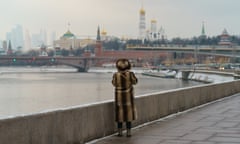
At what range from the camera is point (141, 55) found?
163125 millimetres

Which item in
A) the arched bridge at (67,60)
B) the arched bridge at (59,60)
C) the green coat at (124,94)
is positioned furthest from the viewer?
the arched bridge at (67,60)

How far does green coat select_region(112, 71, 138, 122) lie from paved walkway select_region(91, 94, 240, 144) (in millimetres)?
408

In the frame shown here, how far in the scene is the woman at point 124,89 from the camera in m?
8.63

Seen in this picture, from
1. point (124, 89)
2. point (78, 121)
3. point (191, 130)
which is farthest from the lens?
point (191, 130)

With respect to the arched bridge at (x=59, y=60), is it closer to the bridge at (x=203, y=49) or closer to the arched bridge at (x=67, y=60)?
the arched bridge at (x=67, y=60)

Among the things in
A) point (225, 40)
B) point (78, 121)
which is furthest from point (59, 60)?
point (78, 121)

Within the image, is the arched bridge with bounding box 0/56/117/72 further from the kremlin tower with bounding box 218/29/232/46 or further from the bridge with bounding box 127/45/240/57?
the kremlin tower with bounding box 218/29/232/46

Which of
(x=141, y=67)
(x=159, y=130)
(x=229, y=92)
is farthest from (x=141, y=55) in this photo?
(x=159, y=130)

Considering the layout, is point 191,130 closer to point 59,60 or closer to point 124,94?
point 124,94

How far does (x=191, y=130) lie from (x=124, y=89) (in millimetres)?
1818

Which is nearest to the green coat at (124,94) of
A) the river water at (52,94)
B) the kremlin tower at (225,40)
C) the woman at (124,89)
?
the woman at (124,89)

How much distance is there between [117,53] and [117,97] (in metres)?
153

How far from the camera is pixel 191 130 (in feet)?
31.8

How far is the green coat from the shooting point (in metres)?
8.63
